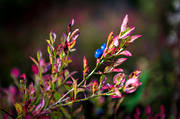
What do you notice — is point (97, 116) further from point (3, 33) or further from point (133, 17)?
point (133, 17)

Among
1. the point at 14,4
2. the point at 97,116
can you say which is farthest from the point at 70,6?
the point at 97,116

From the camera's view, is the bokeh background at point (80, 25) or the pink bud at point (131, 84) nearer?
the pink bud at point (131, 84)

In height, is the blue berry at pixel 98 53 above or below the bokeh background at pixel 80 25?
below

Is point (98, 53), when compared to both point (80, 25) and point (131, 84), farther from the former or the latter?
point (80, 25)

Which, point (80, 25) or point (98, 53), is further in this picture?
point (80, 25)

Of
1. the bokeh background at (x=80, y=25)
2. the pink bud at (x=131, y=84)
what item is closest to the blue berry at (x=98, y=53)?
the pink bud at (x=131, y=84)

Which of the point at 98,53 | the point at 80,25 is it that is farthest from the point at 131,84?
the point at 80,25

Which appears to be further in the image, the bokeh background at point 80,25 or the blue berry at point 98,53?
the bokeh background at point 80,25

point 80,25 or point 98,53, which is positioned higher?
point 80,25

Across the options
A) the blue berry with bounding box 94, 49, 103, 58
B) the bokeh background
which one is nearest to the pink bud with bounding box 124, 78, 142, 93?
the blue berry with bounding box 94, 49, 103, 58

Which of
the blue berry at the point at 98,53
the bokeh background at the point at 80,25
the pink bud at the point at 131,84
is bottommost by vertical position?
the pink bud at the point at 131,84

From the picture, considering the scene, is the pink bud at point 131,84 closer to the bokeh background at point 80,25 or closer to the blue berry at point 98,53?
the blue berry at point 98,53
